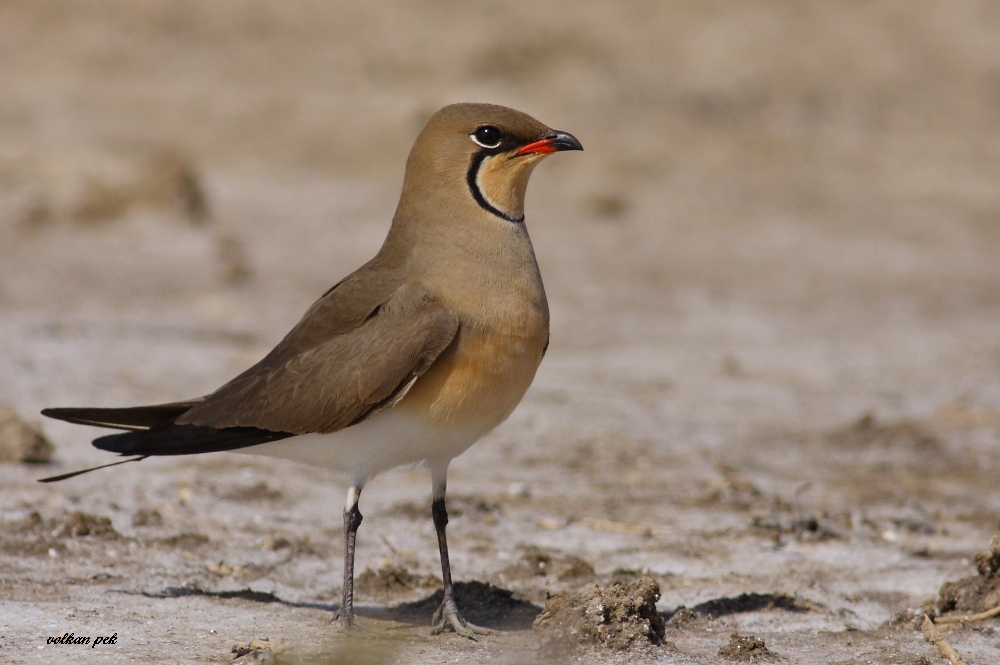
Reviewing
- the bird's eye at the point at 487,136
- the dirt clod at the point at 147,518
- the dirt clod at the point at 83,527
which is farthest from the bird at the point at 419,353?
the dirt clod at the point at 147,518

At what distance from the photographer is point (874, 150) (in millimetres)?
16469

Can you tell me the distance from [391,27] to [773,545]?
1186 cm

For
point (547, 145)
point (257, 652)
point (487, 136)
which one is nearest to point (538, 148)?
point (547, 145)

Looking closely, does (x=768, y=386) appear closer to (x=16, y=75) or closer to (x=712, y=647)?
(x=712, y=647)

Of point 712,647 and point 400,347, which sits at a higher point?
point 400,347

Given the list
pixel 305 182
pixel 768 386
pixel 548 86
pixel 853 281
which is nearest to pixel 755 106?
pixel 548 86

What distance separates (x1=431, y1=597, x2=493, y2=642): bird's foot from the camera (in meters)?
5.13

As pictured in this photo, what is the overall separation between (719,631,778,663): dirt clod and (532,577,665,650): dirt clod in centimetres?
25

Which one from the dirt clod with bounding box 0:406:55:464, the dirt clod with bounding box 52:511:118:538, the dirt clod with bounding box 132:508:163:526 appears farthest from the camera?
the dirt clod with bounding box 0:406:55:464

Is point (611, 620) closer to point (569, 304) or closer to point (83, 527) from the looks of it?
point (83, 527)

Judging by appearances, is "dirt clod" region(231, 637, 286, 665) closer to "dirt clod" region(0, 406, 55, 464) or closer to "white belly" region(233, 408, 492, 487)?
"white belly" region(233, 408, 492, 487)

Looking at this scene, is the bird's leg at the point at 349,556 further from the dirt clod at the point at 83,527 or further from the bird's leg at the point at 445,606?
the dirt clod at the point at 83,527

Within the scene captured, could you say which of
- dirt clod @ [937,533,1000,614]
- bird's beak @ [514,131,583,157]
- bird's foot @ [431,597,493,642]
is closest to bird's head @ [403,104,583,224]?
bird's beak @ [514,131,583,157]

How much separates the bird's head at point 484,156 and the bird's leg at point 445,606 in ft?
3.76
